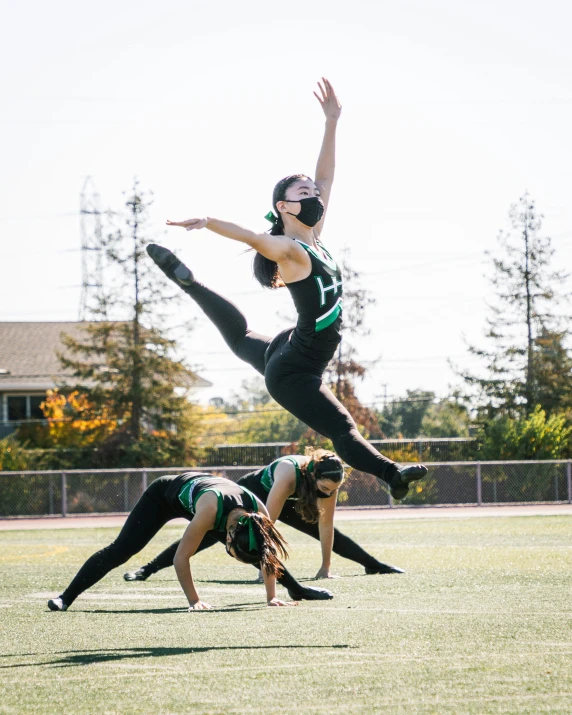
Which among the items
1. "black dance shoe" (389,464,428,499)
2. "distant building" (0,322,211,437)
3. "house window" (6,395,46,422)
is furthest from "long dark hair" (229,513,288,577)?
"house window" (6,395,46,422)

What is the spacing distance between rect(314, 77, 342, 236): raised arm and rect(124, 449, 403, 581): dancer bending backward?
2.08 metres

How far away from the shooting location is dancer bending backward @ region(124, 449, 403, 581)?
24.5 ft

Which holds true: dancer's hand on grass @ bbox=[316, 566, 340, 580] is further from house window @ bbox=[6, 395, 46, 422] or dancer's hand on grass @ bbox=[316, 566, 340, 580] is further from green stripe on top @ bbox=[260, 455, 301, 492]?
house window @ bbox=[6, 395, 46, 422]

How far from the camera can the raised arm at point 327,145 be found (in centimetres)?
638

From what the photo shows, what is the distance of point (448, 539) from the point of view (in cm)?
1348

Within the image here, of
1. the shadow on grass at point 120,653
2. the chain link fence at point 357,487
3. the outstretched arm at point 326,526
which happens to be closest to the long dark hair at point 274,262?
the shadow on grass at point 120,653

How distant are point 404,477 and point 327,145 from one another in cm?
258

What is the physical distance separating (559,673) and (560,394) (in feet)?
103

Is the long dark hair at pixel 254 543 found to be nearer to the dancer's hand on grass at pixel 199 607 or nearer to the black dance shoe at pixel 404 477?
the dancer's hand on grass at pixel 199 607

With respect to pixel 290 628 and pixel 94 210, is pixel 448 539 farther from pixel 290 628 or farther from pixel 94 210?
pixel 94 210

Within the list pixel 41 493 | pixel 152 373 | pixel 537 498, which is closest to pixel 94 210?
pixel 152 373

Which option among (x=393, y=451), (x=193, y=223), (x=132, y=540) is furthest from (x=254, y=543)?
(x=393, y=451)

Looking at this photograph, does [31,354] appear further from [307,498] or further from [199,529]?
[199,529]

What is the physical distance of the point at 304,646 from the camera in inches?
182
